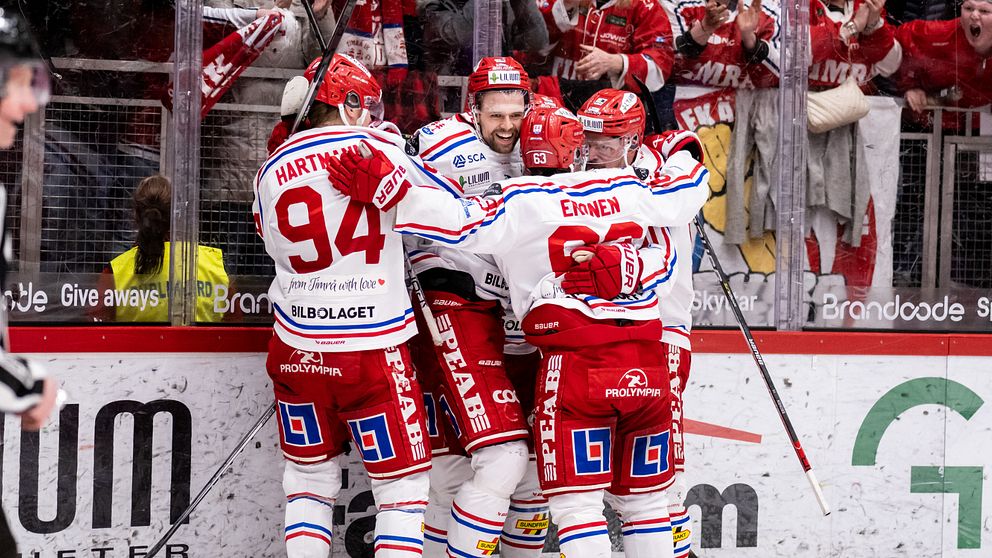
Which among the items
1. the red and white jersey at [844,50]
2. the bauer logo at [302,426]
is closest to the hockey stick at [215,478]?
the bauer logo at [302,426]

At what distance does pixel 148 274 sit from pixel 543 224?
147 cm

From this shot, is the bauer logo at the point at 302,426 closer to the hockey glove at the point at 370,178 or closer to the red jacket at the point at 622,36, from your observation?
the hockey glove at the point at 370,178

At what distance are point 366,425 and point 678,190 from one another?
1130 mm

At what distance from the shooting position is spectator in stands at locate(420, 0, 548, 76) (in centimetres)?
394

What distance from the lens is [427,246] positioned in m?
3.46

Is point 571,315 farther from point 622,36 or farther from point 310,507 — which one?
point 622,36

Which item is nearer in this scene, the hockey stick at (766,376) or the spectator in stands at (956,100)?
the hockey stick at (766,376)

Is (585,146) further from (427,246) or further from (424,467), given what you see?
(424,467)

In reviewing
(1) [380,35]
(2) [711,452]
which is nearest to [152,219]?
(1) [380,35]

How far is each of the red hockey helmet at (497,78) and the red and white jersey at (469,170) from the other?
0.13m

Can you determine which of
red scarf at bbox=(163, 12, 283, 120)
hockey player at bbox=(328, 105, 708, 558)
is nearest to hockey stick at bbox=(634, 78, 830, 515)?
hockey player at bbox=(328, 105, 708, 558)

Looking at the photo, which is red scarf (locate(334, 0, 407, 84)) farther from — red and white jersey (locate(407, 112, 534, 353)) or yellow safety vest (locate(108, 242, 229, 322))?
yellow safety vest (locate(108, 242, 229, 322))

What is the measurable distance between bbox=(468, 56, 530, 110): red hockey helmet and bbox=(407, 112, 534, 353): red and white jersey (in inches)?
4.9

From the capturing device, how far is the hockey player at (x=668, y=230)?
10.9 ft
